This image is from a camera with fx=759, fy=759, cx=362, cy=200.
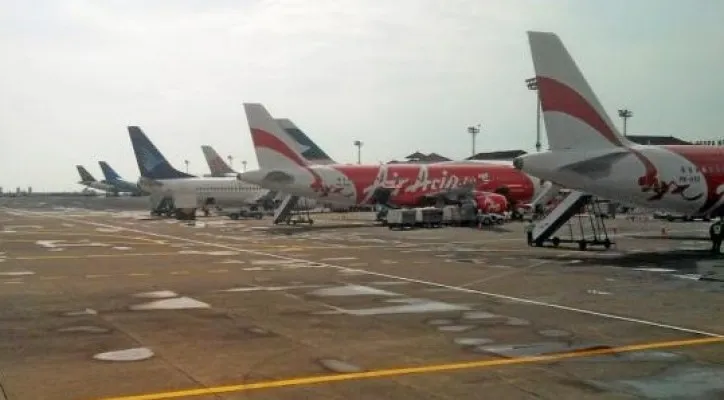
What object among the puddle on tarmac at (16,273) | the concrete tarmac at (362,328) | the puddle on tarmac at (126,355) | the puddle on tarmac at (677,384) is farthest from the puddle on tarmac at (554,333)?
the puddle on tarmac at (16,273)

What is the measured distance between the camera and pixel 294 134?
270 feet

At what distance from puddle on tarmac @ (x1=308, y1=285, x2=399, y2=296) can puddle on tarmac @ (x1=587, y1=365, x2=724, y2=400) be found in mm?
9170

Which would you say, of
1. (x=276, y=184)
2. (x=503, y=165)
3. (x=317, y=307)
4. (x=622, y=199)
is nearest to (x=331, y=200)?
(x=276, y=184)

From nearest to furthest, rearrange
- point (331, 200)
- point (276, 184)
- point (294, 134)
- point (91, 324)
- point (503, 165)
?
point (91, 324) → point (276, 184) → point (331, 200) → point (503, 165) → point (294, 134)

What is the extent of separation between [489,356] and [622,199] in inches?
823

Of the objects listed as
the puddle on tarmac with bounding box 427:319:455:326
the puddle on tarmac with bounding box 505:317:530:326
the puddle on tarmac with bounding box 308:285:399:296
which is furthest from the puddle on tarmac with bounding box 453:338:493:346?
the puddle on tarmac with bounding box 308:285:399:296

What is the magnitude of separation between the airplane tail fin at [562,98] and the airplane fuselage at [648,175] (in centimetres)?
62

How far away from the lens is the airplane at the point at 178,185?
8262cm

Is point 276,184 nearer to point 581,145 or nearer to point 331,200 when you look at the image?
point 331,200

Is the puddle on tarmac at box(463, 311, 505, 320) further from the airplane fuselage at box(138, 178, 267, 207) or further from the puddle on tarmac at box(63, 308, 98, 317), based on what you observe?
the airplane fuselage at box(138, 178, 267, 207)

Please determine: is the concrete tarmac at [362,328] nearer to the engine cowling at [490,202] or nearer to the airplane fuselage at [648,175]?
the airplane fuselage at [648,175]

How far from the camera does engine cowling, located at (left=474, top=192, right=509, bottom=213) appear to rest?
2293 inches

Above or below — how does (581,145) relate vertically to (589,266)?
above

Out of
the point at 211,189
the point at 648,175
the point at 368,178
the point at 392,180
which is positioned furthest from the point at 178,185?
the point at 648,175
